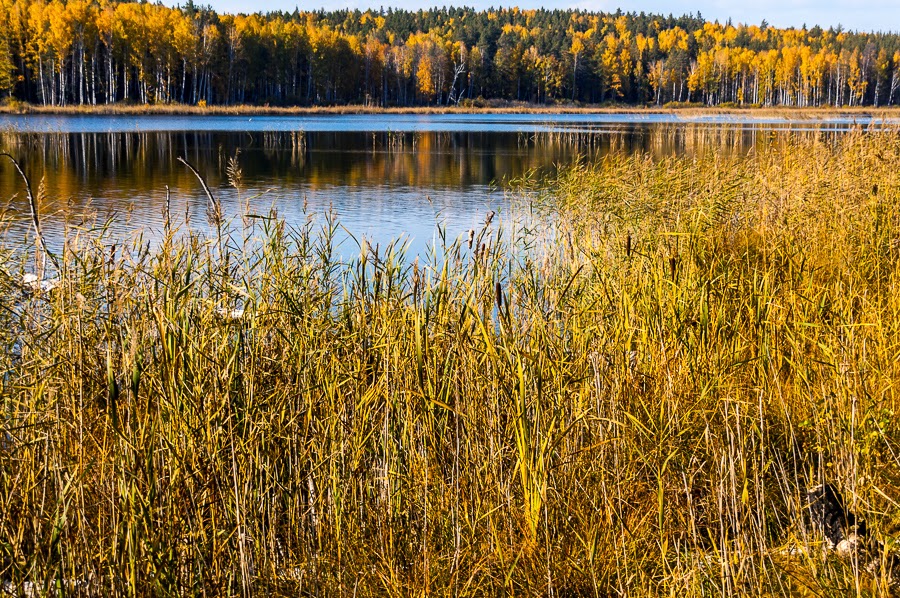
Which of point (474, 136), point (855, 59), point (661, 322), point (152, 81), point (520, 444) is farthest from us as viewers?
point (855, 59)

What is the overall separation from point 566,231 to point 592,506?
537cm

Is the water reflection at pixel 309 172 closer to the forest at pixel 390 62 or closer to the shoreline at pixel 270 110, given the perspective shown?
→ the shoreline at pixel 270 110

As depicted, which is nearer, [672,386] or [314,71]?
[672,386]

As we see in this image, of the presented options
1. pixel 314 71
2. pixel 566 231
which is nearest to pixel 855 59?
pixel 314 71

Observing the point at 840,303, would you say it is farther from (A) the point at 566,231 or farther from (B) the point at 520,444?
(A) the point at 566,231

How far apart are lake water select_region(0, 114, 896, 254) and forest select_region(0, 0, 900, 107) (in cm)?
2975

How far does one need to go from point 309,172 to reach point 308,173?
27cm

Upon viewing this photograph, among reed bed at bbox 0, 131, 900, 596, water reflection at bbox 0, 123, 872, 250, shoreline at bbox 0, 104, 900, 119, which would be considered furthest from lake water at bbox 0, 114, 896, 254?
shoreline at bbox 0, 104, 900, 119

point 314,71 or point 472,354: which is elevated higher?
point 314,71

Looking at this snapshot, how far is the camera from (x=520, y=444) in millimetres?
2908

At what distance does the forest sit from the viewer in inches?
2598

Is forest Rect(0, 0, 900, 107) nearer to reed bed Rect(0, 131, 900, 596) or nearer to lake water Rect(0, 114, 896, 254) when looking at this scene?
lake water Rect(0, 114, 896, 254)

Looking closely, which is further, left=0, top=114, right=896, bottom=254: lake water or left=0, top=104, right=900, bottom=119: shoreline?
left=0, top=104, right=900, bottom=119: shoreline

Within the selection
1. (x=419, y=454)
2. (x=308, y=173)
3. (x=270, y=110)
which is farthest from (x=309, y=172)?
(x=270, y=110)
